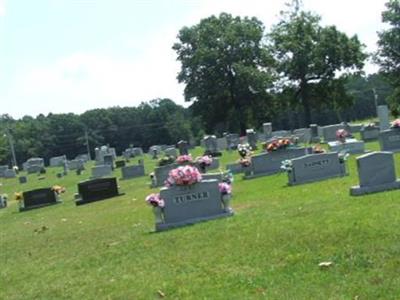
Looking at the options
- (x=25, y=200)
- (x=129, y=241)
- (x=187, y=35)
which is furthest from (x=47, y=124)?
(x=129, y=241)

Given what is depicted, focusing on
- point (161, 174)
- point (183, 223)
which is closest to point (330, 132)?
point (161, 174)

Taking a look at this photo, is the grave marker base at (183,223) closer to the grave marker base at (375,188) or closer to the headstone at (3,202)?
the grave marker base at (375,188)

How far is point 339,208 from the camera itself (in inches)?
430

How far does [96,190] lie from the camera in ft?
79.5

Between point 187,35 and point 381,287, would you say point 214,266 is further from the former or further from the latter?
point 187,35

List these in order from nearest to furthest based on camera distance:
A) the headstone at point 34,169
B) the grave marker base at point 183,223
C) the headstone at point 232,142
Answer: the grave marker base at point 183,223, the headstone at point 232,142, the headstone at point 34,169

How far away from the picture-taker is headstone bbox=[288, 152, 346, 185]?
17.7 meters

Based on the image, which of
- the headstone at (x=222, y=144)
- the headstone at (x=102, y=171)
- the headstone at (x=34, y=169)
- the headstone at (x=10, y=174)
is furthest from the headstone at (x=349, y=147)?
the headstone at (x=34, y=169)

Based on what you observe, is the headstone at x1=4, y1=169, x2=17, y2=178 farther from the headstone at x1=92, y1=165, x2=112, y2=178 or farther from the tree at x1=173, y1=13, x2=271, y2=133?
the tree at x1=173, y1=13, x2=271, y2=133

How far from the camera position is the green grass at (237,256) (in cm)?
672

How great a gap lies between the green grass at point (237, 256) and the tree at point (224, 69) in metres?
50.2

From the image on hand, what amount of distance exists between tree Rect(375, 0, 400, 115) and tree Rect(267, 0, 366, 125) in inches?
164

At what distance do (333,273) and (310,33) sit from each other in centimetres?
5249

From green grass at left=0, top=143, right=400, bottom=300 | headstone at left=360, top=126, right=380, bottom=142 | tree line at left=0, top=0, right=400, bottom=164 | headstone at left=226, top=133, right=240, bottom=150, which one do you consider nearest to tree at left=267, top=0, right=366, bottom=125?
tree line at left=0, top=0, right=400, bottom=164
